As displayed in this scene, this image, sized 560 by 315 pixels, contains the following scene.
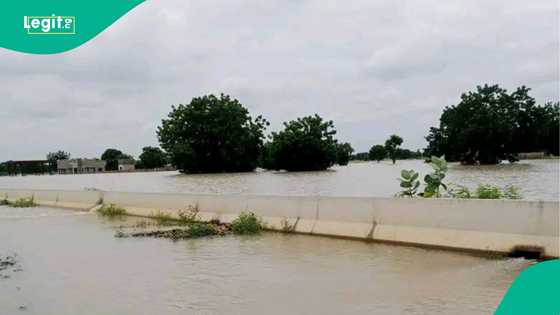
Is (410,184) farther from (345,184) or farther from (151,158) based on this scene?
(151,158)

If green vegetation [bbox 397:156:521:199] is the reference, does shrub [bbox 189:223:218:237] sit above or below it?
below

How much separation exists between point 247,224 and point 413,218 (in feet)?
14.5

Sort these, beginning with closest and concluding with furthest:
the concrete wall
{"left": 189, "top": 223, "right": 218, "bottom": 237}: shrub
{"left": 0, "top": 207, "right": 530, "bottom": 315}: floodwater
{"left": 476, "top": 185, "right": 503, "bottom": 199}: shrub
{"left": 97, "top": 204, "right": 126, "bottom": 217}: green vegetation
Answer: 1. {"left": 0, "top": 207, "right": 530, "bottom": 315}: floodwater
2. the concrete wall
3. {"left": 476, "top": 185, "right": 503, "bottom": 199}: shrub
4. {"left": 189, "top": 223, "right": 218, "bottom": 237}: shrub
5. {"left": 97, "top": 204, "right": 126, "bottom": 217}: green vegetation

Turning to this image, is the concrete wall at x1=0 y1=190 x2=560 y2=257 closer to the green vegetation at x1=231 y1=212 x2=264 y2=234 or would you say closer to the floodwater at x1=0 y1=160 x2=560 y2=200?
the green vegetation at x1=231 y1=212 x2=264 y2=234

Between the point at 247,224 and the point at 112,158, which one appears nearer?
the point at 247,224

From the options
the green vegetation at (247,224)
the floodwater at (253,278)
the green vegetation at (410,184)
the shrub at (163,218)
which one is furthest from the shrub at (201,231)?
the green vegetation at (410,184)

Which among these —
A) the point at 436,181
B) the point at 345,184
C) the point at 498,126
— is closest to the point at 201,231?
the point at 436,181

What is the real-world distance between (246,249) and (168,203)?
7.28 m

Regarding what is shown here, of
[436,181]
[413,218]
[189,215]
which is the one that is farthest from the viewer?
[189,215]

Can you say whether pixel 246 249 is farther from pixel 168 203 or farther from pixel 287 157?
pixel 287 157

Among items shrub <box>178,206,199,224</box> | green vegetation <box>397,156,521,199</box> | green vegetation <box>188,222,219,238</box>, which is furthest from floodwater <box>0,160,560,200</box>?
green vegetation <box>188,222,219,238</box>

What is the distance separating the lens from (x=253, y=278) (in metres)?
7.97

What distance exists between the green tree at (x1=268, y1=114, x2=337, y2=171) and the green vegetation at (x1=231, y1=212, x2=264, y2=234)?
2407 inches

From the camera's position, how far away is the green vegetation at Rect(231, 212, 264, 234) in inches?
513
